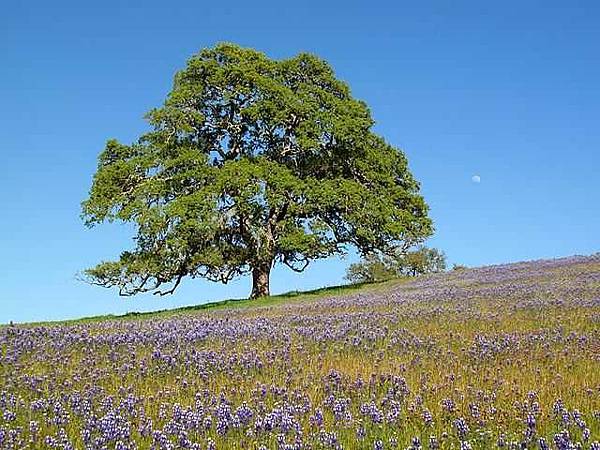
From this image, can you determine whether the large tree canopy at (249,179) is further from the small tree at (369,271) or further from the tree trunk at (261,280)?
the small tree at (369,271)

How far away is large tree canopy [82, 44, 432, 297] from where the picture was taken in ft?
88.9

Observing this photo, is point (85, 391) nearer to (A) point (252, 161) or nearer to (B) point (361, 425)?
(B) point (361, 425)

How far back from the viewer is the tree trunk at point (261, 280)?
3007cm

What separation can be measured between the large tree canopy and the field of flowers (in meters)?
12.8

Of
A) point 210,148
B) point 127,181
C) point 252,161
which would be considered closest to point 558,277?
point 252,161

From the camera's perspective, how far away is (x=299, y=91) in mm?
29672

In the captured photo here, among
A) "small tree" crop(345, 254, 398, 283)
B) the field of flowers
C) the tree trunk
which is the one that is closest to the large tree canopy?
the tree trunk

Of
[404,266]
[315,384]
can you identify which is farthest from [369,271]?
[315,384]

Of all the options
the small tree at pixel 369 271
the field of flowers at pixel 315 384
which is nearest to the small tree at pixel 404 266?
the small tree at pixel 369 271

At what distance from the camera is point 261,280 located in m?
30.1

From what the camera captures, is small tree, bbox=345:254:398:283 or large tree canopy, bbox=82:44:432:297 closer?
large tree canopy, bbox=82:44:432:297

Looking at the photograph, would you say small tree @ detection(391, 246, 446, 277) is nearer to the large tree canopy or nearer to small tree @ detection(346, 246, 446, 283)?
small tree @ detection(346, 246, 446, 283)

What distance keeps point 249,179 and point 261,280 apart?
17.1 ft

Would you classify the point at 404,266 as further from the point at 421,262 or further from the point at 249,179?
the point at 249,179
